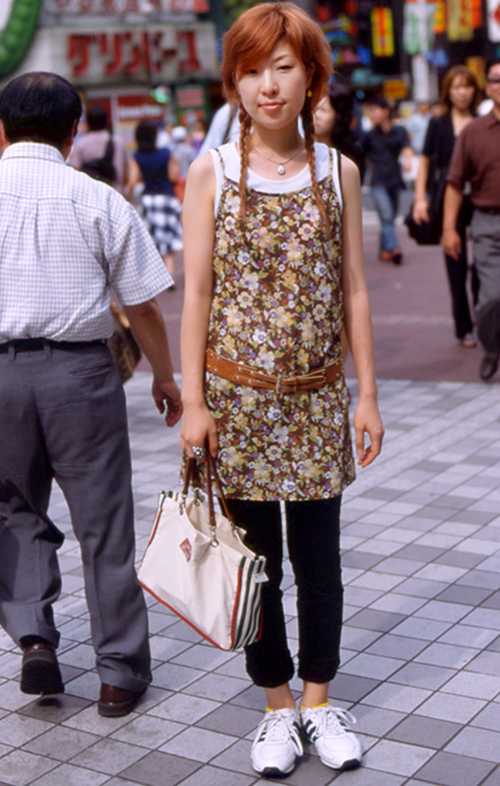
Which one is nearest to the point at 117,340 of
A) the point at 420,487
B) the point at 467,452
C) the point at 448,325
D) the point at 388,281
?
the point at 420,487

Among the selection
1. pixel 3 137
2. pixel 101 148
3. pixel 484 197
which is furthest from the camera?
pixel 101 148

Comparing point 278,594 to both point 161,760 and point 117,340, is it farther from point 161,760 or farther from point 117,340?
point 117,340

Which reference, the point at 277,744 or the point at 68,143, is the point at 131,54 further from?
the point at 277,744

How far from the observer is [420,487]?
518cm

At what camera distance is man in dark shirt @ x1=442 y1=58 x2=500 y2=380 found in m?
6.46

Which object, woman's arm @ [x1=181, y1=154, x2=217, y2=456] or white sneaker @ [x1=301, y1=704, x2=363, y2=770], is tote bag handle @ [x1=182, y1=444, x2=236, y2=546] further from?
white sneaker @ [x1=301, y1=704, x2=363, y2=770]

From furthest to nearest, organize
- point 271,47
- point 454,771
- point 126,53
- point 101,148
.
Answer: point 126,53, point 101,148, point 454,771, point 271,47

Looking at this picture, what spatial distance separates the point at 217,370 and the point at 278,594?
63 centimetres

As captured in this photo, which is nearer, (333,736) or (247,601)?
(247,601)

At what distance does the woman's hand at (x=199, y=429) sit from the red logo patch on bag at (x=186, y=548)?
210 mm

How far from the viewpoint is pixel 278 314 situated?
2.66 m

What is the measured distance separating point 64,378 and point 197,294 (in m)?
0.53

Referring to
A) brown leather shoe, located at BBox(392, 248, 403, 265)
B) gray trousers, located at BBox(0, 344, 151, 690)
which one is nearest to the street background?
gray trousers, located at BBox(0, 344, 151, 690)

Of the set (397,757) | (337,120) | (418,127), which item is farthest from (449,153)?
(418,127)
